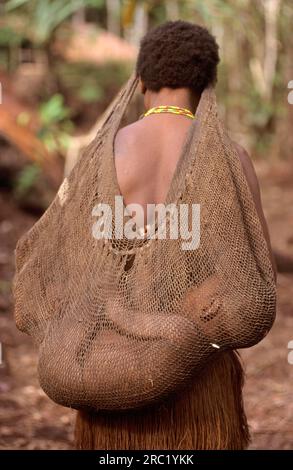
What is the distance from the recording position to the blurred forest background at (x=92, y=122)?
421 cm

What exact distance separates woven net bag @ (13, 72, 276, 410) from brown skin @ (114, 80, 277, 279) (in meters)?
0.04

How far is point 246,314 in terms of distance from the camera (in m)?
2.12

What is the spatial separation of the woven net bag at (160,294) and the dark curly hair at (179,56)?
8 centimetres

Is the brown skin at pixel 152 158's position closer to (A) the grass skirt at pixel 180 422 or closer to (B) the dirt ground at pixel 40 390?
(A) the grass skirt at pixel 180 422

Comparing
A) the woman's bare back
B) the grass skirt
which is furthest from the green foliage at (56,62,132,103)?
the grass skirt

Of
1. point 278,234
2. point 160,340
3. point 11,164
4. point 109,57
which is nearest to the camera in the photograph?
point 160,340

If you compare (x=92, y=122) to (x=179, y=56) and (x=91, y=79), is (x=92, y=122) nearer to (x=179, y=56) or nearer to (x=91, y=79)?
(x=91, y=79)

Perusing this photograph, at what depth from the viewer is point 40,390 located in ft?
14.3

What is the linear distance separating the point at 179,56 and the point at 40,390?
Answer: 2.55m

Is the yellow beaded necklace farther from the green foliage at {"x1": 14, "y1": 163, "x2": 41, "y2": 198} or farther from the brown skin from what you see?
the green foliage at {"x1": 14, "y1": 163, "x2": 41, "y2": 198}

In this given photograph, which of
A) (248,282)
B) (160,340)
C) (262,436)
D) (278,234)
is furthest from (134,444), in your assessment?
(278,234)

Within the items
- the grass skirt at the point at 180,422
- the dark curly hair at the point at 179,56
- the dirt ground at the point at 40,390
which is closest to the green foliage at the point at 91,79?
the dirt ground at the point at 40,390

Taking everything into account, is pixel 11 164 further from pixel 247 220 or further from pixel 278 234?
pixel 247 220

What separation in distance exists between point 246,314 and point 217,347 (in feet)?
0.39
